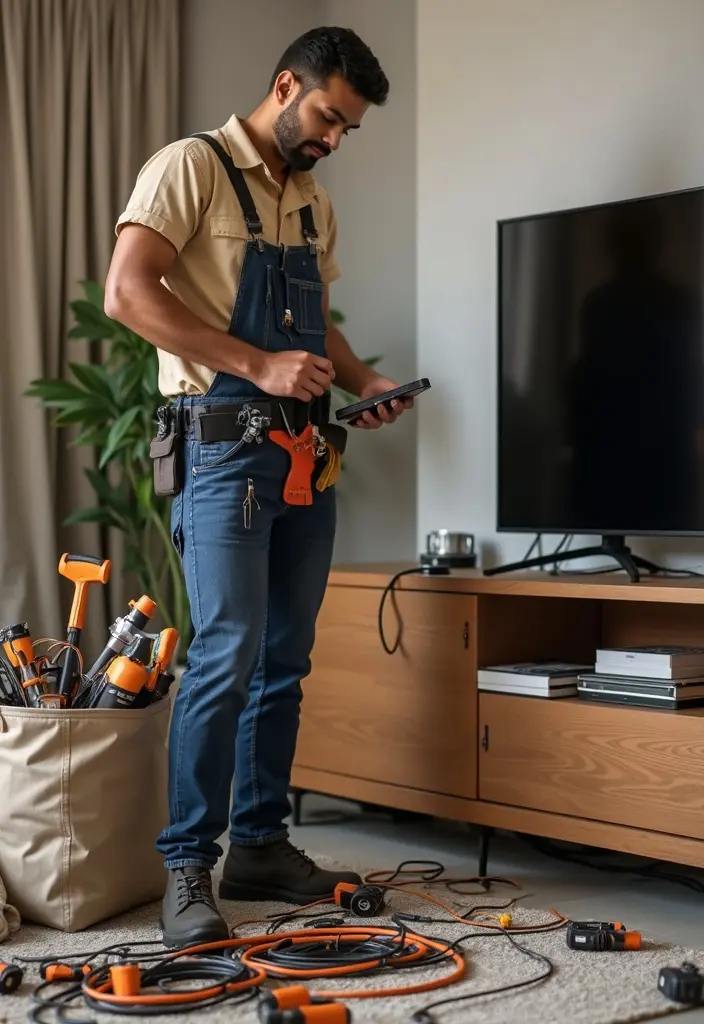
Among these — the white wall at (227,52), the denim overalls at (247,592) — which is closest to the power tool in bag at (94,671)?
the denim overalls at (247,592)

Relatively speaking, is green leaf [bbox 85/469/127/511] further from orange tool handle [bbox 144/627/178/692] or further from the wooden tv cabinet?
orange tool handle [bbox 144/627/178/692]

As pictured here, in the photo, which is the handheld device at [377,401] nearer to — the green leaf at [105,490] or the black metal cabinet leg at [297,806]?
the black metal cabinet leg at [297,806]

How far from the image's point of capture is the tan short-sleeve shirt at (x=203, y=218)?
202cm

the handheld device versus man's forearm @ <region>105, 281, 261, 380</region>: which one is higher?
man's forearm @ <region>105, 281, 261, 380</region>

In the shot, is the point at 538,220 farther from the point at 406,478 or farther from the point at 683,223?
the point at 406,478

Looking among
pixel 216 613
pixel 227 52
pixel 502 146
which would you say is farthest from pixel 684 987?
A: pixel 227 52

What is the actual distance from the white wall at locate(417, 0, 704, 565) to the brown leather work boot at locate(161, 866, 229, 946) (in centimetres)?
121

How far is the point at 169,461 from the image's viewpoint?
6.86 ft

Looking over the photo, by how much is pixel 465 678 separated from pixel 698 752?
1.67 feet

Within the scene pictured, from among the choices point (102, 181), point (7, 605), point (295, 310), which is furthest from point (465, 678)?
point (102, 181)

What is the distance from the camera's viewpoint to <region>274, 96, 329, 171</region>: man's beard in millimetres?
2121

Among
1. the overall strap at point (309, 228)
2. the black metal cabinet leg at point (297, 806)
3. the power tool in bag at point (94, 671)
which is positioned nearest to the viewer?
the power tool in bag at point (94, 671)

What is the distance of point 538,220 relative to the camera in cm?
259

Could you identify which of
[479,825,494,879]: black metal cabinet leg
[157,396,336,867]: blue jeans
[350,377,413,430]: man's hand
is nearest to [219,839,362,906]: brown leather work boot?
[157,396,336,867]: blue jeans
